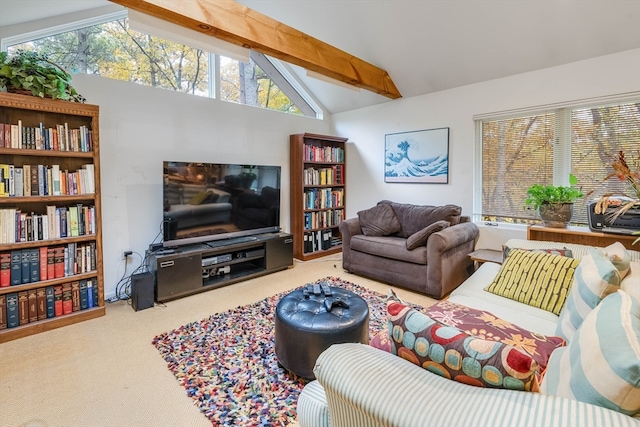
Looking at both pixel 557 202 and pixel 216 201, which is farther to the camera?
A: pixel 216 201

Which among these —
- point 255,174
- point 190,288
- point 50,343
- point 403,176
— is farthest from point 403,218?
point 50,343

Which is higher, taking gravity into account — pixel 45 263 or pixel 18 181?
pixel 18 181

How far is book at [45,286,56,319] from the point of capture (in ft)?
8.44

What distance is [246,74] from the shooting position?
429 centimetres

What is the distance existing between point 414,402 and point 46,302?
3068 millimetres

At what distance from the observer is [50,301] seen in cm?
259

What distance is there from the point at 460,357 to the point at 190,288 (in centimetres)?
291

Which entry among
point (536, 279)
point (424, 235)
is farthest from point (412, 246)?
point (536, 279)

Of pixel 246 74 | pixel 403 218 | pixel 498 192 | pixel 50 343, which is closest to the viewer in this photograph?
pixel 50 343

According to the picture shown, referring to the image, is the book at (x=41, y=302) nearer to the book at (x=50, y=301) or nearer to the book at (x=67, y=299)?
the book at (x=50, y=301)

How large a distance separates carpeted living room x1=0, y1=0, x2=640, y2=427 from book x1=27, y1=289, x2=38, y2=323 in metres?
0.01

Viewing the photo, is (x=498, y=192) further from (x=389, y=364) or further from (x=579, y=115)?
(x=389, y=364)

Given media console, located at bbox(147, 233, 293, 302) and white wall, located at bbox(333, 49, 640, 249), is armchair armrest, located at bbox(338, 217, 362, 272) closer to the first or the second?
media console, located at bbox(147, 233, 293, 302)

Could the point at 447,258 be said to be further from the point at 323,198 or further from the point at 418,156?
the point at 323,198
